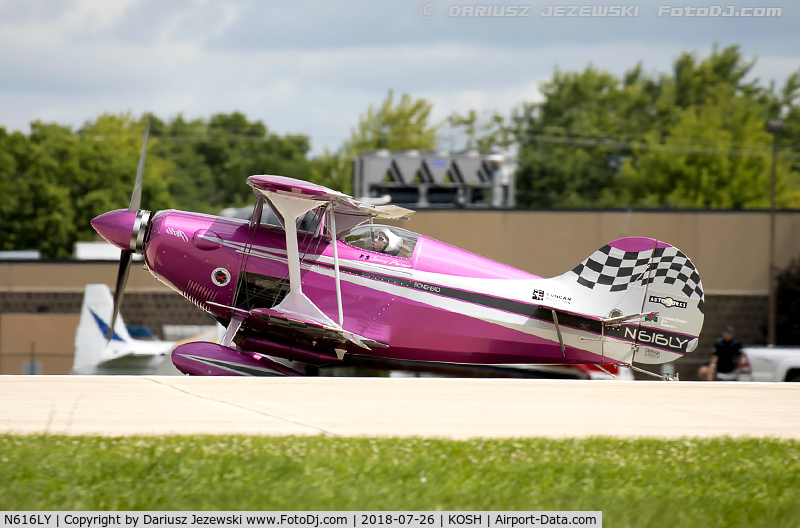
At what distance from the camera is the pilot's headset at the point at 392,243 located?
37.2 feet

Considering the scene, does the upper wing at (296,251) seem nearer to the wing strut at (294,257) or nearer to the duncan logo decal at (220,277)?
the wing strut at (294,257)

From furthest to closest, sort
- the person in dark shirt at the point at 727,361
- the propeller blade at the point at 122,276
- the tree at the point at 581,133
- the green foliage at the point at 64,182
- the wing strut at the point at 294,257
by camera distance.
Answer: the tree at the point at 581,133 → the green foliage at the point at 64,182 → the person in dark shirt at the point at 727,361 → the propeller blade at the point at 122,276 → the wing strut at the point at 294,257

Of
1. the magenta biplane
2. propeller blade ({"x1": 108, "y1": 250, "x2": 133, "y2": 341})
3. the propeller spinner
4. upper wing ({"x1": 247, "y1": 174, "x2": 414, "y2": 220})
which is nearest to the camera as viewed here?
upper wing ({"x1": 247, "y1": 174, "x2": 414, "y2": 220})

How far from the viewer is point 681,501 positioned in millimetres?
5785

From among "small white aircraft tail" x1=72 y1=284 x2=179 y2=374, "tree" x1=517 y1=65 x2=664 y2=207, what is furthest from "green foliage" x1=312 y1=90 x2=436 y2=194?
"small white aircraft tail" x1=72 y1=284 x2=179 y2=374

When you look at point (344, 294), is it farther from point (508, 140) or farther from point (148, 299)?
point (508, 140)

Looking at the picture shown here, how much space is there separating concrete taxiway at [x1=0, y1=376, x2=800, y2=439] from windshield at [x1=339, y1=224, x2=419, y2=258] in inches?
87.3

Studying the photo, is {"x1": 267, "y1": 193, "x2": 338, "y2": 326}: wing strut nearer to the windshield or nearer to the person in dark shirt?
the windshield

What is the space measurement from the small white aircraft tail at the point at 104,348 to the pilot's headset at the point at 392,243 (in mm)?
9857

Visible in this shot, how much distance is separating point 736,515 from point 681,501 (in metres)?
0.33

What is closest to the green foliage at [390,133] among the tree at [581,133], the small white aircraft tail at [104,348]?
the tree at [581,133]

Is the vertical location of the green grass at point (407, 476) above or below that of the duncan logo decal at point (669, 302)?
below

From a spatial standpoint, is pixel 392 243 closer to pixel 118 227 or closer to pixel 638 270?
pixel 638 270

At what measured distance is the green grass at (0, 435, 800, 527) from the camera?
5.55 metres
